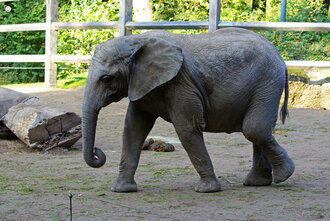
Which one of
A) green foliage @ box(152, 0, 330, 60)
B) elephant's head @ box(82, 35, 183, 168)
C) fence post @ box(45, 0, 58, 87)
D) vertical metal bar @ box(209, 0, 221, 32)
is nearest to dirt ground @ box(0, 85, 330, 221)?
elephant's head @ box(82, 35, 183, 168)

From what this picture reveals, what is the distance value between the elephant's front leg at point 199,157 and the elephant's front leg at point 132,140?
1.48 feet

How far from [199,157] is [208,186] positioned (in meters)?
0.28

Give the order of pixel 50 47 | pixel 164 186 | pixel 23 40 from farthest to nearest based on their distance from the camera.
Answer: pixel 23 40, pixel 50 47, pixel 164 186

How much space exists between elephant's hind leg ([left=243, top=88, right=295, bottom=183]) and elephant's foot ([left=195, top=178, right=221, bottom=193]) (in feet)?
1.74

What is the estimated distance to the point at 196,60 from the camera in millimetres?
5520

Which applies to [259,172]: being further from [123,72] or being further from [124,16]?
[124,16]

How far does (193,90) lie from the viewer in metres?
5.39

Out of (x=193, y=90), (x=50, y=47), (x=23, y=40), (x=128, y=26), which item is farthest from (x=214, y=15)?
(x=23, y=40)

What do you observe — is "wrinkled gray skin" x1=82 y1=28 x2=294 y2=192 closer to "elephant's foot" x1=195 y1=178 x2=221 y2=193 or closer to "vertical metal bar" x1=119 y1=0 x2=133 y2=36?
"elephant's foot" x1=195 y1=178 x2=221 y2=193

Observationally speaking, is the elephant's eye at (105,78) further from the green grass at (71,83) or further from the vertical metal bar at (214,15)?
the green grass at (71,83)

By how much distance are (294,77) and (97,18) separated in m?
7.64

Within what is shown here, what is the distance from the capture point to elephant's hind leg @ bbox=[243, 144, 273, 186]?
5.94 meters

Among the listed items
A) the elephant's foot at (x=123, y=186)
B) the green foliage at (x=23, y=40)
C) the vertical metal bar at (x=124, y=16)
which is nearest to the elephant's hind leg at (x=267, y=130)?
the elephant's foot at (x=123, y=186)

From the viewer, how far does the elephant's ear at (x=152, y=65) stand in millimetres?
5285
